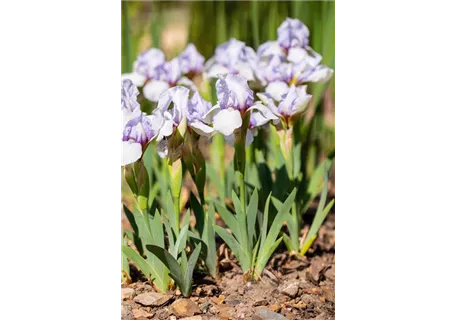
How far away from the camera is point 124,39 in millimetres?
1356

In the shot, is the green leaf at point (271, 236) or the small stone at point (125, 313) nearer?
the small stone at point (125, 313)

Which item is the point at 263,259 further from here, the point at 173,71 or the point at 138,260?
the point at 173,71

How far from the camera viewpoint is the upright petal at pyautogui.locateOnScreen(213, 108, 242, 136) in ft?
2.68

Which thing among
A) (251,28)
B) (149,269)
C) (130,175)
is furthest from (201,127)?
(251,28)

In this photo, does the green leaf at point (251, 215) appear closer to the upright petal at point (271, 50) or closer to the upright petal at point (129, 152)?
the upright petal at point (129, 152)

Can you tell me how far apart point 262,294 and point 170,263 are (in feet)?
0.50

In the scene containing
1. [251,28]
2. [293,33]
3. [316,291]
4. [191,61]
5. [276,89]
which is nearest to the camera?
[316,291]

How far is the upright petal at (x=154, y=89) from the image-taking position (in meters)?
1.17

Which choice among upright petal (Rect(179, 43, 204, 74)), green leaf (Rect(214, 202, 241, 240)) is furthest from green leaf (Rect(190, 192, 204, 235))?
upright petal (Rect(179, 43, 204, 74))

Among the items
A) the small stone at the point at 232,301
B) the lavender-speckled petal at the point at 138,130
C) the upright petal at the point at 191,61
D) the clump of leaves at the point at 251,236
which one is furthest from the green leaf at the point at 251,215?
the upright petal at the point at 191,61

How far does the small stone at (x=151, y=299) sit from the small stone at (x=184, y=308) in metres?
0.02

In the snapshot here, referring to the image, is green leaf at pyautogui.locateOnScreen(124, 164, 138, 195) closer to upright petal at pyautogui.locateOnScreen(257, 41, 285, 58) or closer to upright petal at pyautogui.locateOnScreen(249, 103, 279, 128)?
upright petal at pyautogui.locateOnScreen(249, 103, 279, 128)

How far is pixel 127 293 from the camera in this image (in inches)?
33.4

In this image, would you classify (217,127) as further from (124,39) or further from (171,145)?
(124,39)
